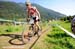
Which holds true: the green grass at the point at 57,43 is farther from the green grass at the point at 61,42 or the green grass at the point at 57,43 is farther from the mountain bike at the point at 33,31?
the mountain bike at the point at 33,31

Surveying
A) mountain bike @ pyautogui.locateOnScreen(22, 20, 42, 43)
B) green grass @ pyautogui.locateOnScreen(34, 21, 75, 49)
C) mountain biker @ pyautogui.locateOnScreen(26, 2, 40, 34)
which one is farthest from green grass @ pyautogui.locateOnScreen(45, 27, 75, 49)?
mountain biker @ pyautogui.locateOnScreen(26, 2, 40, 34)

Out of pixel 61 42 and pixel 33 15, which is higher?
pixel 33 15

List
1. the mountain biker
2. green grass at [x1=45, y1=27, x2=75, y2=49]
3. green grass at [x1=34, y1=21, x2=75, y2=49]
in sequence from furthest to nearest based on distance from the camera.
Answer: the mountain biker, green grass at [x1=45, y1=27, x2=75, y2=49], green grass at [x1=34, y1=21, x2=75, y2=49]

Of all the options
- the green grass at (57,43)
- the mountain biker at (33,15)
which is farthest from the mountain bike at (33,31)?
the green grass at (57,43)

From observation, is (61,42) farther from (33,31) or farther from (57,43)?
(33,31)

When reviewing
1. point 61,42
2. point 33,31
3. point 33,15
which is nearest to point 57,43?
point 61,42

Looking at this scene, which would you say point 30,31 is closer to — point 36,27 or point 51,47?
point 36,27

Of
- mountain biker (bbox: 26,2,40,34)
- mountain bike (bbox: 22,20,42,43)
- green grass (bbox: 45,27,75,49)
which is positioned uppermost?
mountain biker (bbox: 26,2,40,34)

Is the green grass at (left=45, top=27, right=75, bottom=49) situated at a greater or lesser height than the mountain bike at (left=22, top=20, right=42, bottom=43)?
lesser

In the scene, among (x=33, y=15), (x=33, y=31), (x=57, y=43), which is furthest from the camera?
(x=33, y=31)

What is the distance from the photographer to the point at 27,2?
12258mm

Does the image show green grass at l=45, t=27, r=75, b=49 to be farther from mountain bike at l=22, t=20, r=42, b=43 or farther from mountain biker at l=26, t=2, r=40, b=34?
mountain biker at l=26, t=2, r=40, b=34

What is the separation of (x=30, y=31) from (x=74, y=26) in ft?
8.06

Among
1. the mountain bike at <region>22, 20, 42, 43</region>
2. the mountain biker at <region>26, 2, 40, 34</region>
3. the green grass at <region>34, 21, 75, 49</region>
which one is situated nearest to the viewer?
the green grass at <region>34, 21, 75, 49</region>
